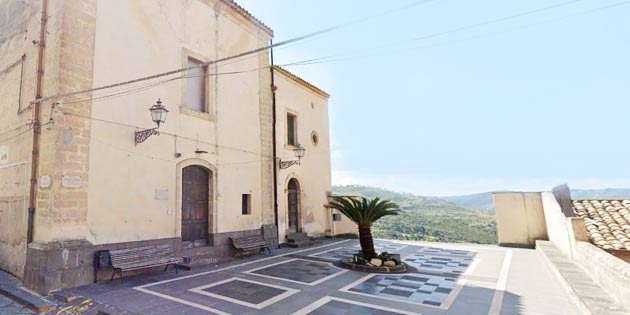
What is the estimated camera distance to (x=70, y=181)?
6000mm

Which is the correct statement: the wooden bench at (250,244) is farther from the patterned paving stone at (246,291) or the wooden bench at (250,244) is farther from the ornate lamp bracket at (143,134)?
the ornate lamp bracket at (143,134)

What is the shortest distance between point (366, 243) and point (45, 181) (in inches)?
272

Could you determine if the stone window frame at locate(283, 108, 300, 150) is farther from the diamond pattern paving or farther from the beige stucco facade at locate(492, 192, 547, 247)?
the beige stucco facade at locate(492, 192, 547, 247)

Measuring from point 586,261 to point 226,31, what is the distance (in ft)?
34.7

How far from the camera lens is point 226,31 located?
9.99m

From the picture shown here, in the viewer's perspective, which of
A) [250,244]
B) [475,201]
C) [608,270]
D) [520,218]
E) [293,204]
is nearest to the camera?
[608,270]

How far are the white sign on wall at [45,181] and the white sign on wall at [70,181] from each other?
0.26 metres

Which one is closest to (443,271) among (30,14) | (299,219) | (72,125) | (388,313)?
(388,313)

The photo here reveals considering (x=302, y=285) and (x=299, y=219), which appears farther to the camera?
(x=299, y=219)

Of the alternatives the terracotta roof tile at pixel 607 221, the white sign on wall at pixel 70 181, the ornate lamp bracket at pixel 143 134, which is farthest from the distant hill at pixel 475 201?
the white sign on wall at pixel 70 181

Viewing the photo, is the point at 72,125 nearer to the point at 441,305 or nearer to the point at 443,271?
the point at 441,305

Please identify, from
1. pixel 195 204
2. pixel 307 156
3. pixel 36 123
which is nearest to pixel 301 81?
pixel 307 156

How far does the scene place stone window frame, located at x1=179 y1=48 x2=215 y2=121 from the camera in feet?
27.7

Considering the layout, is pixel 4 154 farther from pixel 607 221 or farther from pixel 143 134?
pixel 607 221
